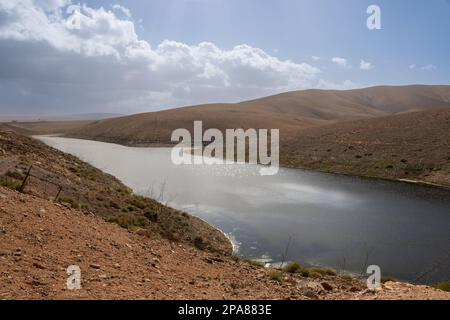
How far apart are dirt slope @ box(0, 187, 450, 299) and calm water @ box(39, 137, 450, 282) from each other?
486 centimetres

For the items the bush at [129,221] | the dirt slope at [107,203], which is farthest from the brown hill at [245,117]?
the bush at [129,221]

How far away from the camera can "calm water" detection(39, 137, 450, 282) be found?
16.7m

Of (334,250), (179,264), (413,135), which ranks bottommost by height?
(334,250)

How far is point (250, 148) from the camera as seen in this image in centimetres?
6250

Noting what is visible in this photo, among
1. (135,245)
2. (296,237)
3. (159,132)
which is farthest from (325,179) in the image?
(159,132)

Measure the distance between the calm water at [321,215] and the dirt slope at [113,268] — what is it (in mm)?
4860

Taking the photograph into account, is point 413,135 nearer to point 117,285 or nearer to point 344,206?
point 344,206

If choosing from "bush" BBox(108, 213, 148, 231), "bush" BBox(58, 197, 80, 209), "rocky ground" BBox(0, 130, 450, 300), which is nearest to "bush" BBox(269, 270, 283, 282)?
"rocky ground" BBox(0, 130, 450, 300)

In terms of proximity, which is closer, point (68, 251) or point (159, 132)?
point (68, 251)

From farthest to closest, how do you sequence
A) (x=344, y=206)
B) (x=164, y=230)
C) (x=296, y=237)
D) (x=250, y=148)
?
(x=250, y=148) < (x=344, y=206) < (x=296, y=237) < (x=164, y=230)
